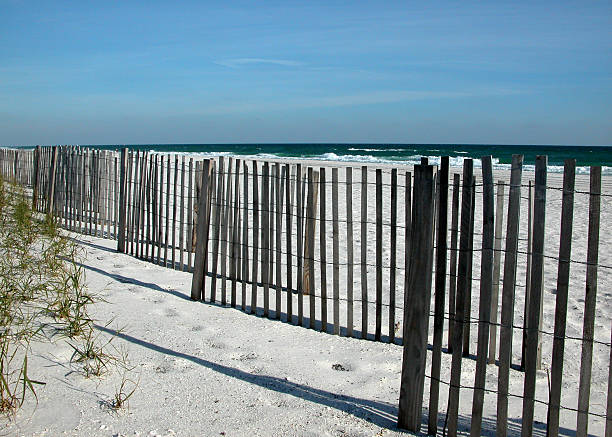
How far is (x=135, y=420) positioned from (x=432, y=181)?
1.99 meters

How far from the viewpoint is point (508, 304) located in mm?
2686

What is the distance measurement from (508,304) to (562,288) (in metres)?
0.29

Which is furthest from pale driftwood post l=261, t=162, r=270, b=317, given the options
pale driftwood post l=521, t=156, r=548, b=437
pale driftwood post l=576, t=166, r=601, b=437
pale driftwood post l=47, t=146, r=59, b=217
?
pale driftwood post l=47, t=146, r=59, b=217

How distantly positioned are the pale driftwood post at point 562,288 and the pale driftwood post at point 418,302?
0.61 meters

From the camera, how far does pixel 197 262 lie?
16.6ft

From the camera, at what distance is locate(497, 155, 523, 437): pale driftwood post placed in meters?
2.62

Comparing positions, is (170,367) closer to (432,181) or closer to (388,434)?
(388,434)

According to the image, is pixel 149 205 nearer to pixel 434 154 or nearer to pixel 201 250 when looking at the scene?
pixel 201 250

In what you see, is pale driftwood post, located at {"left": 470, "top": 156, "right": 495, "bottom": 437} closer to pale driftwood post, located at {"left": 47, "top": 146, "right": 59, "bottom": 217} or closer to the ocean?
pale driftwood post, located at {"left": 47, "top": 146, "right": 59, "bottom": 217}

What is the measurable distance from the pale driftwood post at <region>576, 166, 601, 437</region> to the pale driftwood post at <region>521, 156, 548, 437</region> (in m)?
0.20

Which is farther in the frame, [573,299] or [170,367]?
[573,299]

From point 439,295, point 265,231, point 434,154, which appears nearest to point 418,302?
point 439,295

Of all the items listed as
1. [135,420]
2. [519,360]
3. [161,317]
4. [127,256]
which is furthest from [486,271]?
[127,256]

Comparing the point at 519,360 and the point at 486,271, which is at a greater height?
the point at 486,271
